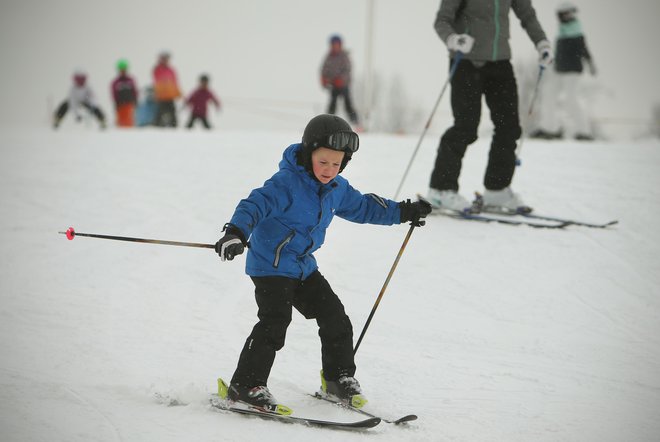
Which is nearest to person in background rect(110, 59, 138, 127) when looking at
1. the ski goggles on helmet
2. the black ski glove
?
the black ski glove

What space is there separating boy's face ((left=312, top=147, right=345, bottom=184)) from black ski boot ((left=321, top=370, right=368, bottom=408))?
3.35 feet

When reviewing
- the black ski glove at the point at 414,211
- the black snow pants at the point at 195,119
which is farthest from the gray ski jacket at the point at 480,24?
the black snow pants at the point at 195,119

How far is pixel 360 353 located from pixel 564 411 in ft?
4.10

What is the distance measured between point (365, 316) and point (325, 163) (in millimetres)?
1675

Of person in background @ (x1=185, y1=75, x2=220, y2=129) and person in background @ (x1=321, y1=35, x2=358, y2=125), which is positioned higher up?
person in background @ (x1=321, y1=35, x2=358, y2=125)

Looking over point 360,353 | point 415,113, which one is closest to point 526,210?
point 360,353

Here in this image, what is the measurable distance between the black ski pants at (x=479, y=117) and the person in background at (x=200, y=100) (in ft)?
32.7

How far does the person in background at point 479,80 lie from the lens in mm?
5762

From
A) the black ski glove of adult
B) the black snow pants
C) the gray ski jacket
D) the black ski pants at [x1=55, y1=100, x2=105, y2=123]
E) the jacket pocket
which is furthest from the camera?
the black snow pants

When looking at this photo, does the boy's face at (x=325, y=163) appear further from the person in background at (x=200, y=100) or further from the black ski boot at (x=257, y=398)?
the person in background at (x=200, y=100)

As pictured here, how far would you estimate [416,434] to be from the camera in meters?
2.97

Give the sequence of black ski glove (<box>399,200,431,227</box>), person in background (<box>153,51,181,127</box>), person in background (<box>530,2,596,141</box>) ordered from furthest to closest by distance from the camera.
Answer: person in background (<box>153,51,181,127</box>) → person in background (<box>530,2,596,141</box>) → black ski glove (<box>399,200,431,227</box>)

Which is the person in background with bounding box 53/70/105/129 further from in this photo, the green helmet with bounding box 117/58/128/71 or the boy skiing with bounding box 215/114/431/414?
the boy skiing with bounding box 215/114/431/414

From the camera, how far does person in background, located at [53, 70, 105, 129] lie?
48.6 feet
